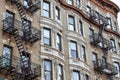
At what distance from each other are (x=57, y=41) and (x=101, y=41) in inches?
334

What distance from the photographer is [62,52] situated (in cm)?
3212

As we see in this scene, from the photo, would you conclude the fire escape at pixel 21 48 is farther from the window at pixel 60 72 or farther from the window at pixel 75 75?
the window at pixel 75 75

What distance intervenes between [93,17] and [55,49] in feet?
32.4

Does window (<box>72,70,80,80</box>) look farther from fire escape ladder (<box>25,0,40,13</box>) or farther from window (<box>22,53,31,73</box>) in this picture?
fire escape ladder (<box>25,0,40,13</box>)

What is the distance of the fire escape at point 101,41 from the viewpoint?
36.5 m

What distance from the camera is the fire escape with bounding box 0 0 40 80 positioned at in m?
25.8

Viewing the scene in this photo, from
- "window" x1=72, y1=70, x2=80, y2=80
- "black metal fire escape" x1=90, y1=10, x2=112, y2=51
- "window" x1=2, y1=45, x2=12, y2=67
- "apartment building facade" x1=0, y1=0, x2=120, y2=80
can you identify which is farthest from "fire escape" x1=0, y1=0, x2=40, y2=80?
"black metal fire escape" x1=90, y1=10, x2=112, y2=51

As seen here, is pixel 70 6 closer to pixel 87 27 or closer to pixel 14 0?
pixel 87 27

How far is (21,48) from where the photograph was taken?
27453 millimetres

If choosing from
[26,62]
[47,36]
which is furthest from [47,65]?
[47,36]

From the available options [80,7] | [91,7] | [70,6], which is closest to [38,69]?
[70,6]

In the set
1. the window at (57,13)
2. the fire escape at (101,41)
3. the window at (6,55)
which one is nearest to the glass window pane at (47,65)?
the window at (6,55)

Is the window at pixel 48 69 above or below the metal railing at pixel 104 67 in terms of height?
below

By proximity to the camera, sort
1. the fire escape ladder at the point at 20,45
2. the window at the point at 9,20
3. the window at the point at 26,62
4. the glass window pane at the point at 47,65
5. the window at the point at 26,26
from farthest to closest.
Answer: the glass window pane at the point at 47,65 < the window at the point at 26,26 < the window at the point at 9,20 < the fire escape ladder at the point at 20,45 < the window at the point at 26,62
